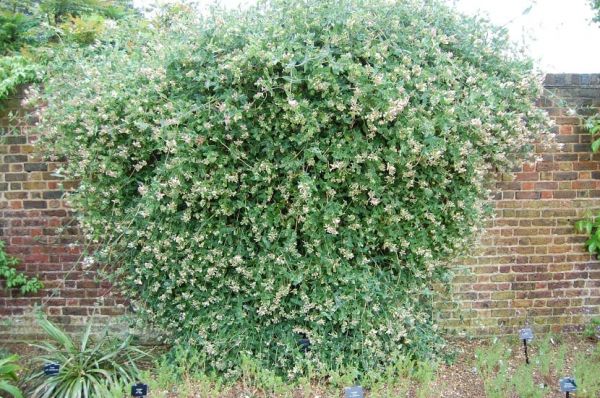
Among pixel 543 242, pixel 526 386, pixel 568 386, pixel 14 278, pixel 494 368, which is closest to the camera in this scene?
pixel 568 386

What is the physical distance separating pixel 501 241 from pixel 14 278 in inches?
164

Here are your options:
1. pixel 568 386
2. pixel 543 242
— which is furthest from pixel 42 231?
pixel 543 242

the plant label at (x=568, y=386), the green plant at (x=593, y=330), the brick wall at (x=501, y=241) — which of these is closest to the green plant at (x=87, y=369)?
the brick wall at (x=501, y=241)

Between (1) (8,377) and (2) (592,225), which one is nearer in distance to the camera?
(1) (8,377)

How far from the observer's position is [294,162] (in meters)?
3.10

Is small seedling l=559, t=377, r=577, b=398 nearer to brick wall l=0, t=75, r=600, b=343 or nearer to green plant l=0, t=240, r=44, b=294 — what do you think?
brick wall l=0, t=75, r=600, b=343

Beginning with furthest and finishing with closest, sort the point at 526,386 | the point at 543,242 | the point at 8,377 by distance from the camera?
1. the point at 543,242
2. the point at 8,377
3. the point at 526,386

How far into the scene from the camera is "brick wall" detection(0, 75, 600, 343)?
4.30m

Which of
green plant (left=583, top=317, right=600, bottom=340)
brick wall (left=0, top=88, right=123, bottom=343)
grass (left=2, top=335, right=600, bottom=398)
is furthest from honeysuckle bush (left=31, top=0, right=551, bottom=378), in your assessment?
green plant (left=583, top=317, right=600, bottom=340)

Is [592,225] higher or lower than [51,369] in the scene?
higher

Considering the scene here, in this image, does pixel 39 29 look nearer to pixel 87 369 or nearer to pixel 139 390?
pixel 87 369

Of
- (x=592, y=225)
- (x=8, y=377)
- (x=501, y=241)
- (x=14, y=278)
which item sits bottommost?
(x=8, y=377)

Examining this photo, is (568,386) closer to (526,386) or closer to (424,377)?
(526,386)

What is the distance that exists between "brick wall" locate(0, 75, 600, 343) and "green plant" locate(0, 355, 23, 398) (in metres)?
0.90
